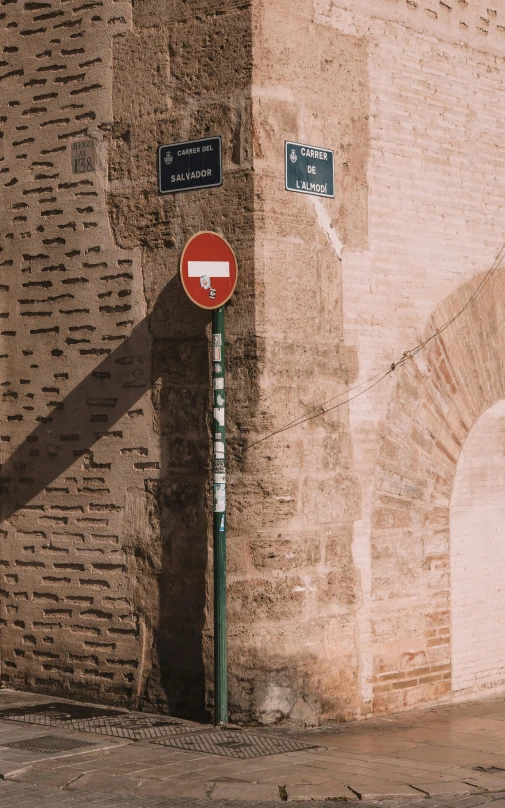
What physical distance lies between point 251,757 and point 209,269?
293 centimetres

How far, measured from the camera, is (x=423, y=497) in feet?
31.9

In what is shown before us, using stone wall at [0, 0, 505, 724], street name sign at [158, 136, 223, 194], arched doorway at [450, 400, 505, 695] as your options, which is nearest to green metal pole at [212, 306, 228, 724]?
stone wall at [0, 0, 505, 724]

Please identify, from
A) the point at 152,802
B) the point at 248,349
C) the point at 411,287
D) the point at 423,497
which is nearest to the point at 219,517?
the point at 248,349

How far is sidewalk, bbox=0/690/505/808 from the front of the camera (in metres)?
6.96

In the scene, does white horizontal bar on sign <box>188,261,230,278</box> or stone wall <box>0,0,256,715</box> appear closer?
white horizontal bar on sign <box>188,261,230,278</box>

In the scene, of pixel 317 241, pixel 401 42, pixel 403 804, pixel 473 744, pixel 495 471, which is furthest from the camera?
pixel 495 471

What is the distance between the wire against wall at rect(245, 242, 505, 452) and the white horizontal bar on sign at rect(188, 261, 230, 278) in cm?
104

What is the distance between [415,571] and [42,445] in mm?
2779

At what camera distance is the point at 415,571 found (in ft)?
31.4

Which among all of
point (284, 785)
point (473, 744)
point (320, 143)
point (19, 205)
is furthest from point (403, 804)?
→ point (19, 205)

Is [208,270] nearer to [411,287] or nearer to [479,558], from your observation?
[411,287]

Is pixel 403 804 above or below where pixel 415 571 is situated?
below

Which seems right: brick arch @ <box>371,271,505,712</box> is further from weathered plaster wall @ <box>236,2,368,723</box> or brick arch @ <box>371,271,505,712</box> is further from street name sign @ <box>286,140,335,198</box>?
street name sign @ <box>286,140,335,198</box>

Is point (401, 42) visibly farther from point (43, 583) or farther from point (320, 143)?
point (43, 583)
